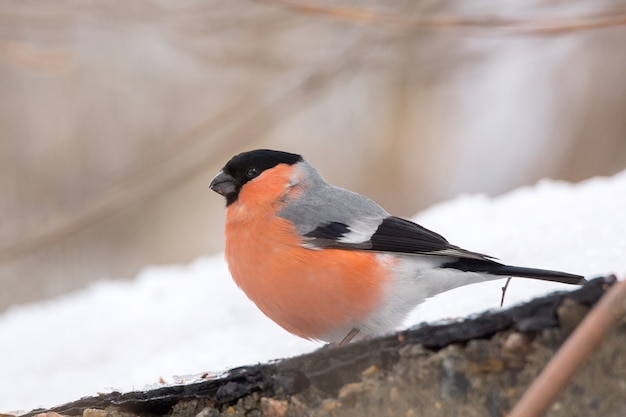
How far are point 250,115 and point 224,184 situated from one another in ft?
6.65

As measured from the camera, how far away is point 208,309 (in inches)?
160

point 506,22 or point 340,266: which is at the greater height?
point 506,22

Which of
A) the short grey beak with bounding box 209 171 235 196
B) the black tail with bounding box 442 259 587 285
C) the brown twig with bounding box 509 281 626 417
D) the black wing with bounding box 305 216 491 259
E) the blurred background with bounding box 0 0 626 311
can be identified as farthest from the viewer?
the blurred background with bounding box 0 0 626 311

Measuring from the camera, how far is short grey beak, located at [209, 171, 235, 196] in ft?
10.2

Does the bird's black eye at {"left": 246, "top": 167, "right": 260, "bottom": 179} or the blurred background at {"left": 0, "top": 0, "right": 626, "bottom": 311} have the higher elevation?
the blurred background at {"left": 0, "top": 0, "right": 626, "bottom": 311}

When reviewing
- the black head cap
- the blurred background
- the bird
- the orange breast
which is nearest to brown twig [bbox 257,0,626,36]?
the black head cap

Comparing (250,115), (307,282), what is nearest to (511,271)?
(307,282)

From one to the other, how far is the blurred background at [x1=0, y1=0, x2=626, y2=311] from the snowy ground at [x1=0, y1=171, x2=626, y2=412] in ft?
1.71

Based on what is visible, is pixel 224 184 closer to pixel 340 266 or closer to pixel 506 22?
pixel 340 266

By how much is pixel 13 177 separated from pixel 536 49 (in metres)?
4.27

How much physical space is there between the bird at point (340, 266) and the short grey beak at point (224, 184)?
157 millimetres

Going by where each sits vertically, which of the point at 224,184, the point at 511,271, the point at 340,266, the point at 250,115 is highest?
the point at 250,115

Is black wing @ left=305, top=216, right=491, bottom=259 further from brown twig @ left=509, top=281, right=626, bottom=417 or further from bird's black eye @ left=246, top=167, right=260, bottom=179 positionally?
brown twig @ left=509, top=281, right=626, bottom=417

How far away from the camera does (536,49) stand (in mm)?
6703
